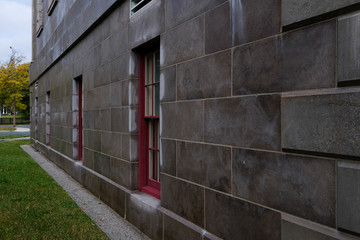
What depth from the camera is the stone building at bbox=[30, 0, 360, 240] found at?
81.8 inches

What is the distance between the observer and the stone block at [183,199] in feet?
11.6

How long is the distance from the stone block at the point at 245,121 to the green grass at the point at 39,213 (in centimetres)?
267

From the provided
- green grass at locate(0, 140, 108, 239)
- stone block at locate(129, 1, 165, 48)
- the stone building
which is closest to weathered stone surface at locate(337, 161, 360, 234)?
the stone building

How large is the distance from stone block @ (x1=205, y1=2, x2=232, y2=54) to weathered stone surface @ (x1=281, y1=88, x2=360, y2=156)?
3.50ft

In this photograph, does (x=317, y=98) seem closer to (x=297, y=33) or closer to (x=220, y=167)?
(x=297, y=33)

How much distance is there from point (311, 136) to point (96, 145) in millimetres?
5795

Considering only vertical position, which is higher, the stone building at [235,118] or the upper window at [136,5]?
the upper window at [136,5]

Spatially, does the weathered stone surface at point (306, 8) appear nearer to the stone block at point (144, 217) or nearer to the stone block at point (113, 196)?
the stone block at point (144, 217)

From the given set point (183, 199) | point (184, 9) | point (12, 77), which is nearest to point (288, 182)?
point (183, 199)

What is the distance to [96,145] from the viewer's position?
711 cm

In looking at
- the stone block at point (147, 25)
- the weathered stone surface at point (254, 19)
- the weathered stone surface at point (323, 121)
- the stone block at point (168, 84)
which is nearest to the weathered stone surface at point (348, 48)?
the weathered stone surface at point (323, 121)

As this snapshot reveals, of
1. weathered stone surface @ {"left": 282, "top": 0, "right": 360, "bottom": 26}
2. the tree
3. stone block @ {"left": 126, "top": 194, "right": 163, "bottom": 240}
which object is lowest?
stone block @ {"left": 126, "top": 194, "right": 163, "bottom": 240}

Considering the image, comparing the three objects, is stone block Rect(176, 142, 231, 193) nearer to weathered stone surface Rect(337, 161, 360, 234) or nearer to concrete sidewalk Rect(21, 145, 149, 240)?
weathered stone surface Rect(337, 161, 360, 234)

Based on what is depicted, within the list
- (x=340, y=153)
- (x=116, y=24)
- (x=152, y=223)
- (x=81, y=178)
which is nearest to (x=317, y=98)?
(x=340, y=153)
